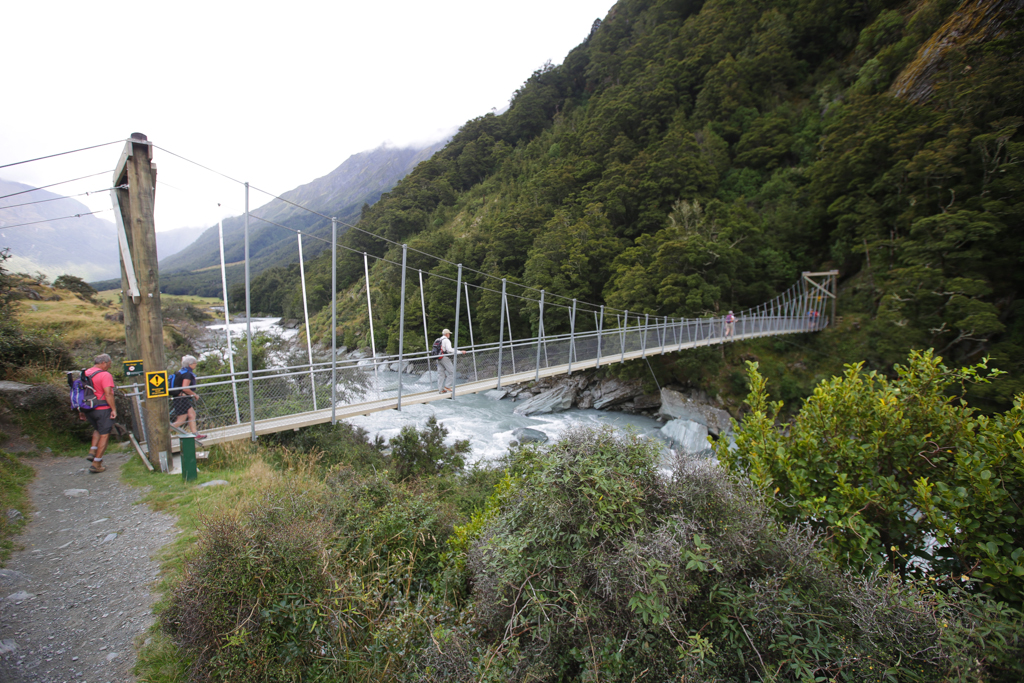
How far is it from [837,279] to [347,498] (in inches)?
952

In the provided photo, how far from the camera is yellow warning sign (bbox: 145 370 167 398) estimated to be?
425 cm

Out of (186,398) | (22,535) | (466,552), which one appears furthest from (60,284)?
(466,552)

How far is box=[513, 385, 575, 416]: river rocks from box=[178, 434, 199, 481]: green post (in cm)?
1181

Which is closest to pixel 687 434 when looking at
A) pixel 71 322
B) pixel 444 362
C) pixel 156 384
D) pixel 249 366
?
pixel 444 362

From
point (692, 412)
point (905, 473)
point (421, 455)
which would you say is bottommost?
point (692, 412)

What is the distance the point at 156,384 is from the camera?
4289 mm

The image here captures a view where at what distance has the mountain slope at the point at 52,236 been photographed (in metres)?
4.50

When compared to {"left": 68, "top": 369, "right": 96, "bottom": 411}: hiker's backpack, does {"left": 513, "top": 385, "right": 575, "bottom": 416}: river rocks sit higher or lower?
lower

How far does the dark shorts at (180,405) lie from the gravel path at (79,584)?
0.90m

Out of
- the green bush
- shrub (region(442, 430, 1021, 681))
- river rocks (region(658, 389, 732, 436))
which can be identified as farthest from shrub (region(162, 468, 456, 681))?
river rocks (region(658, 389, 732, 436))

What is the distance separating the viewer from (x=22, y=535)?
325 centimetres

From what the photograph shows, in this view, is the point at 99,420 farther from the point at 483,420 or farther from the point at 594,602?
the point at 483,420

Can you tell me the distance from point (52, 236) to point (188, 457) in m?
6.21

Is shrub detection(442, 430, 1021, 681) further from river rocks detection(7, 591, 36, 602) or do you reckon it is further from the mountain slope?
the mountain slope
